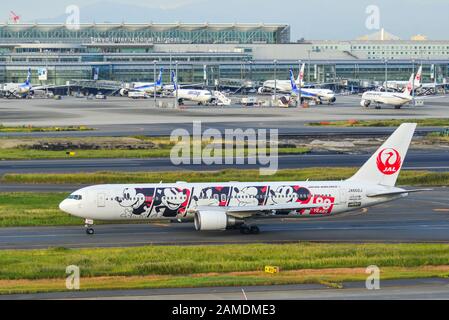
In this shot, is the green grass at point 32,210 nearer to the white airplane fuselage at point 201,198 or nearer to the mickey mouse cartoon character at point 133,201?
the white airplane fuselage at point 201,198

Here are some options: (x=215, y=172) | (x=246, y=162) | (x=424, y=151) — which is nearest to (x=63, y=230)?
(x=215, y=172)

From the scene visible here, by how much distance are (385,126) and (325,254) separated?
3991 inches

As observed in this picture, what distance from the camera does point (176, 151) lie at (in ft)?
391

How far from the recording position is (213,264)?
5291 cm

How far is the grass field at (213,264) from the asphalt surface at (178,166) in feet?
143

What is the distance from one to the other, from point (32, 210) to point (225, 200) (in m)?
17.2

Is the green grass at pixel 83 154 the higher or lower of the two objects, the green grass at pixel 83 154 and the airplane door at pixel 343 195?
the higher

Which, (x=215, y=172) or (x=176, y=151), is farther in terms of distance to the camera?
(x=176, y=151)

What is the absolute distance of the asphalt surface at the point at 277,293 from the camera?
144ft

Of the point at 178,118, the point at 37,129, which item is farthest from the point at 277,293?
the point at 178,118

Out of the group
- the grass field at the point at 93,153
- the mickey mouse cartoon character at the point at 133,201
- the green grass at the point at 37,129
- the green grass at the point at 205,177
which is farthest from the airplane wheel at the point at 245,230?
the green grass at the point at 37,129

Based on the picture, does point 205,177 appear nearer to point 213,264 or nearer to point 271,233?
point 271,233

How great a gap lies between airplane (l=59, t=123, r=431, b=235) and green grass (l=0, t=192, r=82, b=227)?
16.7 ft
